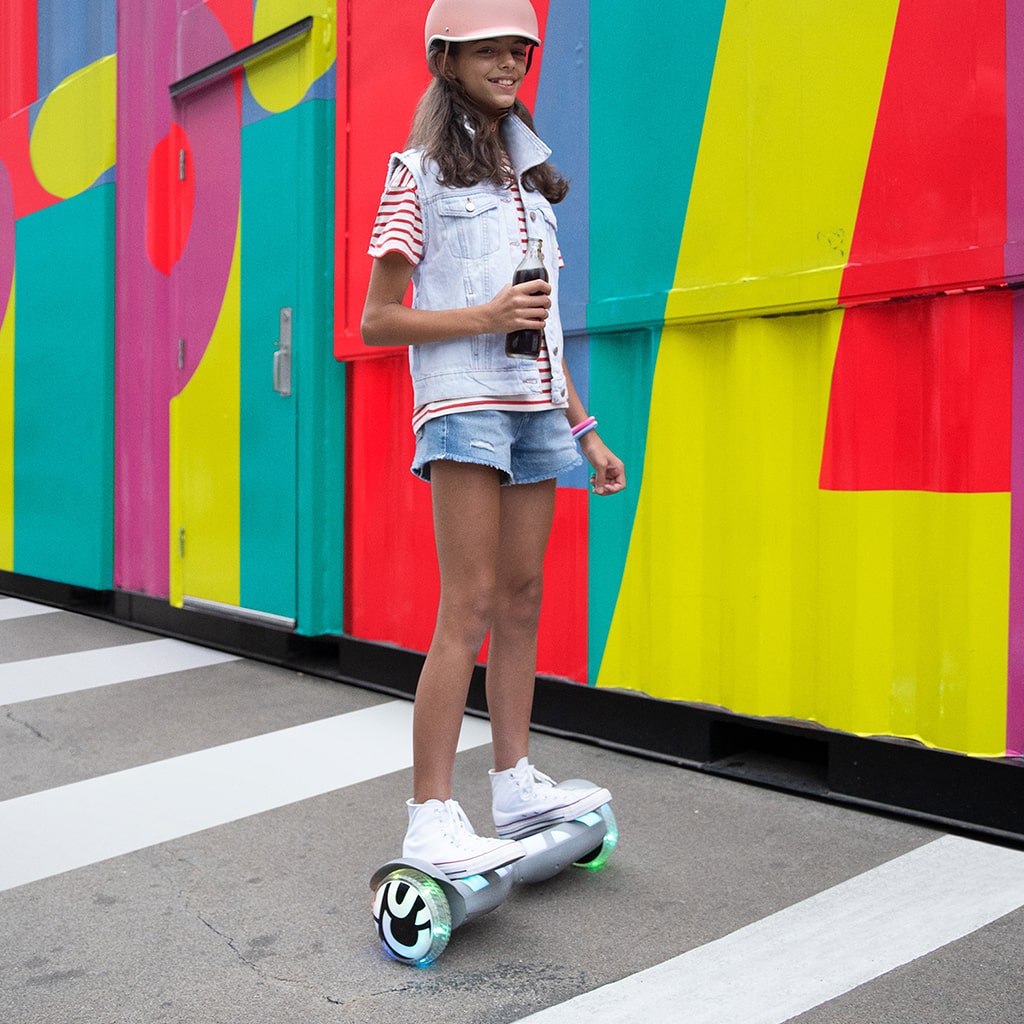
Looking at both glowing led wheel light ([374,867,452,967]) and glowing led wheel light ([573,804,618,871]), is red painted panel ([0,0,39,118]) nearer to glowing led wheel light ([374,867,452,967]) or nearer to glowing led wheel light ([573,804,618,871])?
glowing led wheel light ([573,804,618,871])

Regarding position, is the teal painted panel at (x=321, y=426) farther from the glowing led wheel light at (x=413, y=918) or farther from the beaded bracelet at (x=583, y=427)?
the glowing led wheel light at (x=413, y=918)

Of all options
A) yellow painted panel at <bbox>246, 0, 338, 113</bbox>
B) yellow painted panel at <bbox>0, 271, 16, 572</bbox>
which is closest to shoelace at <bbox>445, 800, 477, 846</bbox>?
yellow painted panel at <bbox>246, 0, 338, 113</bbox>

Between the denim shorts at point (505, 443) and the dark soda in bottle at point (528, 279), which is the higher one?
the dark soda in bottle at point (528, 279)

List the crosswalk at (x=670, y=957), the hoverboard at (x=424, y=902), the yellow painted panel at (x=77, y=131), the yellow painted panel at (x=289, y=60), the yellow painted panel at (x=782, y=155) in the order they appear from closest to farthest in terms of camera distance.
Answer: the crosswalk at (x=670, y=957) → the hoverboard at (x=424, y=902) → the yellow painted panel at (x=782, y=155) → the yellow painted panel at (x=289, y=60) → the yellow painted panel at (x=77, y=131)

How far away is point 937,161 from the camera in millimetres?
2467

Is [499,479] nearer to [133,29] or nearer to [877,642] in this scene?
[877,642]

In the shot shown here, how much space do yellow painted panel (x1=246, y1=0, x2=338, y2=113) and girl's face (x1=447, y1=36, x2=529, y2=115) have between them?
2.26m

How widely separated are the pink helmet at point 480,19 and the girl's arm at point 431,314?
389 mm

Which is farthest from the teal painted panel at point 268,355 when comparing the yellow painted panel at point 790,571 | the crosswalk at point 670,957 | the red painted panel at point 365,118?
the yellow painted panel at point 790,571

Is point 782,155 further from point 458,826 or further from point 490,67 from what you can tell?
point 458,826

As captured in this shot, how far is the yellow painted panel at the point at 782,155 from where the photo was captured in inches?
103

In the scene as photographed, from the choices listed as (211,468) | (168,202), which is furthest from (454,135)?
(168,202)

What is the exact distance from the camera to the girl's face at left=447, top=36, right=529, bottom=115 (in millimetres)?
2016

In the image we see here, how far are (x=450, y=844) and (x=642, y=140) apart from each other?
6.35ft
